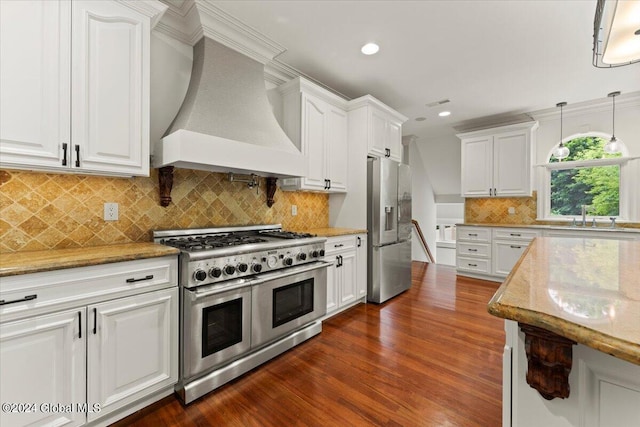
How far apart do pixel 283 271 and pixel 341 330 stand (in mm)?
969

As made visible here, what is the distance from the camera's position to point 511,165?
4691mm

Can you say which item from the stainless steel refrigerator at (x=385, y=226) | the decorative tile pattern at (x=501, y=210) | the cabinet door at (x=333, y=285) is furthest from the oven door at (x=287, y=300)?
the decorative tile pattern at (x=501, y=210)

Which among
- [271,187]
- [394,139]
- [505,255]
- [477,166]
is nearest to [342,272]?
[271,187]

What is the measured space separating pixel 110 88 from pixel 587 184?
614 cm

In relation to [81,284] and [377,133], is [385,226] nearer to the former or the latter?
[377,133]

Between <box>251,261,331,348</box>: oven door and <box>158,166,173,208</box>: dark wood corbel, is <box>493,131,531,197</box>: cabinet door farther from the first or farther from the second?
<box>158,166,173,208</box>: dark wood corbel

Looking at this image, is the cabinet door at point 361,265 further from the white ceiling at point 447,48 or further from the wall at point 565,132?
the wall at point 565,132

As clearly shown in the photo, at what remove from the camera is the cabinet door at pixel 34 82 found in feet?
4.82

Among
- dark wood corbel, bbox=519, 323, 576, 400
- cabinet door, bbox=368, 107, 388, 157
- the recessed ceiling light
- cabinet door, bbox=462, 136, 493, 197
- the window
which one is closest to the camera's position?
dark wood corbel, bbox=519, 323, 576, 400

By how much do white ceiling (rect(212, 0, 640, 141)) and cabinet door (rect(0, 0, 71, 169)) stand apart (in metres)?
1.13

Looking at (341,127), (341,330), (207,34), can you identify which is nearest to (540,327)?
(341,330)

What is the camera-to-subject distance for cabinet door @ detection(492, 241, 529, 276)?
447cm

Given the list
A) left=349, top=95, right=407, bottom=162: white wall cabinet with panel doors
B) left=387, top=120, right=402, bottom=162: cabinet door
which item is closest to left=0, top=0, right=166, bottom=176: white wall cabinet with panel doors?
left=349, top=95, right=407, bottom=162: white wall cabinet with panel doors

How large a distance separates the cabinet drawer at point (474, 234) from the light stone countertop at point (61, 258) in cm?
470
